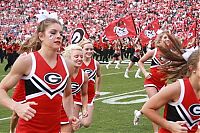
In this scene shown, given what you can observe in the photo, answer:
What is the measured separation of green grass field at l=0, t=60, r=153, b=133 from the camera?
9836 mm

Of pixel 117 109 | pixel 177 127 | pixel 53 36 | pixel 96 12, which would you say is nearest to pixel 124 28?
pixel 117 109

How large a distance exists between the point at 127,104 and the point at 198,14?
30.3 metres

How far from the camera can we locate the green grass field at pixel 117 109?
984cm

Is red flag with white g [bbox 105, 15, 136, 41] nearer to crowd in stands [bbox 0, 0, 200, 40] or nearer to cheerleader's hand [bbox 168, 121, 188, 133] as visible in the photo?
crowd in stands [bbox 0, 0, 200, 40]

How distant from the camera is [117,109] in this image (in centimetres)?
1238

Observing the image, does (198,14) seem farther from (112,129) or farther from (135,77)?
(112,129)

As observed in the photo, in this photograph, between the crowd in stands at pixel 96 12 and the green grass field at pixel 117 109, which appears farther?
the crowd in stands at pixel 96 12

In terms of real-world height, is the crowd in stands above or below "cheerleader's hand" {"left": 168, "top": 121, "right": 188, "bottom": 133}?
below

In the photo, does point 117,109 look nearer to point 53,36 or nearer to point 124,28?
point 53,36

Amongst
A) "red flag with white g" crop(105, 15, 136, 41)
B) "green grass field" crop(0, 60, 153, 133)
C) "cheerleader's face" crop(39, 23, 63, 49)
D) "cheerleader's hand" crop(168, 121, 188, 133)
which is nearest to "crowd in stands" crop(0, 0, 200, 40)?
"red flag with white g" crop(105, 15, 136, 41)

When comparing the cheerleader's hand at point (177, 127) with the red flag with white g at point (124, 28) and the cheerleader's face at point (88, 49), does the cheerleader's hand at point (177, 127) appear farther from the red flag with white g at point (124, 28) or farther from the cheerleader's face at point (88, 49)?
the red flag with white g at point (124, 28)

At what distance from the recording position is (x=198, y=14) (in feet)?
139

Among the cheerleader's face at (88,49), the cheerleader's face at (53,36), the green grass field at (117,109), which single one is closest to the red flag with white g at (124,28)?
the green grass field at (117,109)

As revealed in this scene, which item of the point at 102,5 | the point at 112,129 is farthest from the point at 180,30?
the point at 112,129
